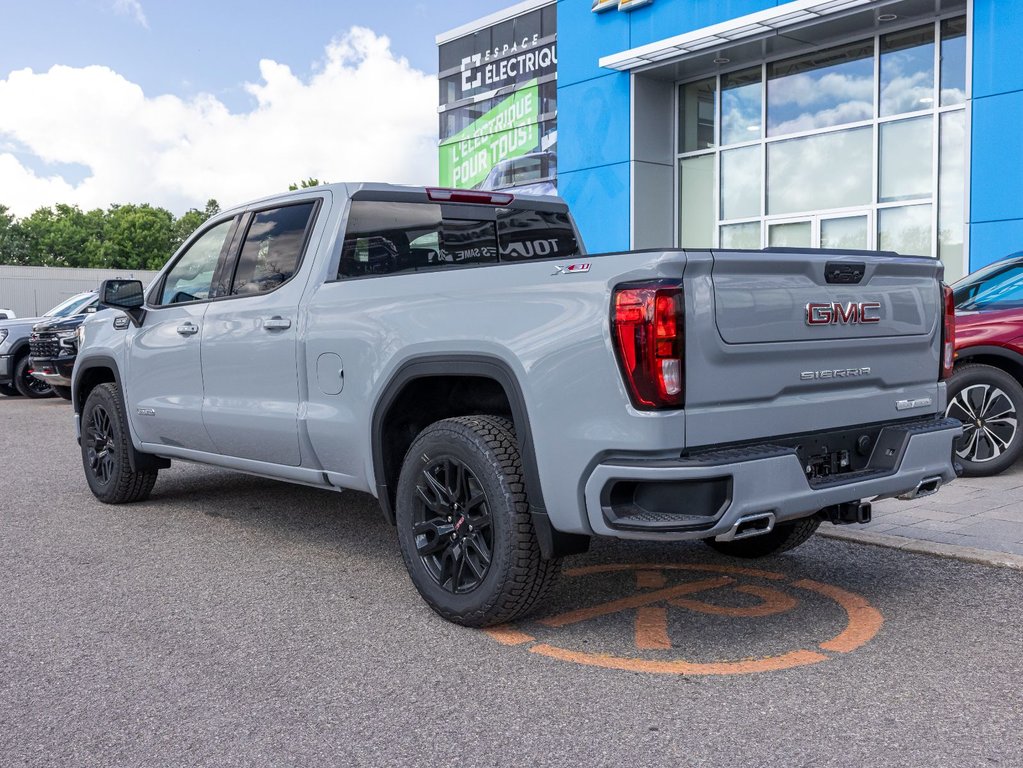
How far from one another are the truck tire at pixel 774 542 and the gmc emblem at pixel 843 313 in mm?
1156

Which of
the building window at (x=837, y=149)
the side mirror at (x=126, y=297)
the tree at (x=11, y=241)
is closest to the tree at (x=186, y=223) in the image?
the tree at (x=11, y=241)

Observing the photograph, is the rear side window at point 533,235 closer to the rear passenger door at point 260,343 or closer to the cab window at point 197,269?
the rear passenger door at point 260,343

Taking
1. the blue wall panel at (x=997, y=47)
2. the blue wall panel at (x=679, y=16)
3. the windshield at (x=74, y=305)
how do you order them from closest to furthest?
the blue wall panel at (x=997, y=47)
the blue wall panel at (x=679, y=16)
the windshield at (x=74, y=305)

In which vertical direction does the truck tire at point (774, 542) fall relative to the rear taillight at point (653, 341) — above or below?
below

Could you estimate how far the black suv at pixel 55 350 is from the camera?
1432 centimetres

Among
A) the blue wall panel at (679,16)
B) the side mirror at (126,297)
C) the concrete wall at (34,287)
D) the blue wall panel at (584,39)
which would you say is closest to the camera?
the side mirror at (126,297)

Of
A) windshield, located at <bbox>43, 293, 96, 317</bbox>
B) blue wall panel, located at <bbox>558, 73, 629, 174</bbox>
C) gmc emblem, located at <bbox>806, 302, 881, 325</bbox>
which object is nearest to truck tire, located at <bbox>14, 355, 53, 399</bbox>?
windshield, located at <bbox>43, 293, 96, 317</bbox>

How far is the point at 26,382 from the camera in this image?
1691 cm

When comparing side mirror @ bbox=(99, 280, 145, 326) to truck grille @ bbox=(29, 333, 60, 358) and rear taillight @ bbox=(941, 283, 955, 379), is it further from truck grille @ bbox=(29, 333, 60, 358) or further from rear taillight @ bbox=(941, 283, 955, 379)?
truck grille @ bbox=(29, 333, 60, 358)

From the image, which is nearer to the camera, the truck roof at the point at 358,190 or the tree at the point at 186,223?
the truck roof at the point at 358,190

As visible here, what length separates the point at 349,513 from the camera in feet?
21.5

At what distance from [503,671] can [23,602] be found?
2.33 meters

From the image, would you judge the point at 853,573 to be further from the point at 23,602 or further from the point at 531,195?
the point at 23,602

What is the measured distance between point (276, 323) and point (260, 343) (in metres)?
0.18
